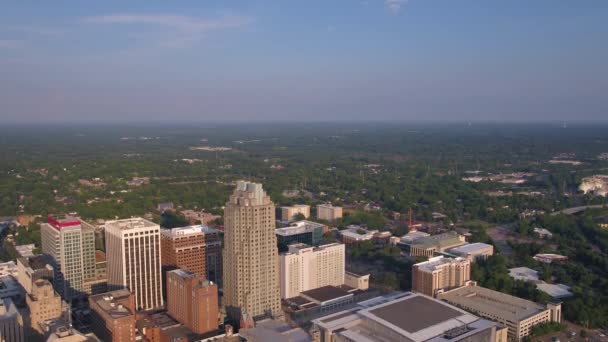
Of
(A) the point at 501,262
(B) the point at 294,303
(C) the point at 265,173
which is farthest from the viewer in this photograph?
(C) the point at 265,173

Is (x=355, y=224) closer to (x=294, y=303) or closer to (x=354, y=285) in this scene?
(x=354, y=285)

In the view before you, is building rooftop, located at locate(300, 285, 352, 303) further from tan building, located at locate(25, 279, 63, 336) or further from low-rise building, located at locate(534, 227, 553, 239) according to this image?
low-rise building, located at locate(534, 227, 553, 239)

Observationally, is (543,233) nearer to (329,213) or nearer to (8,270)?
(329,213)

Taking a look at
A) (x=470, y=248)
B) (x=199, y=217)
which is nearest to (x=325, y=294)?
(x=470, y=248)

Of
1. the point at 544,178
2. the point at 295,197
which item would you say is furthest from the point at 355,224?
the point at 544,178

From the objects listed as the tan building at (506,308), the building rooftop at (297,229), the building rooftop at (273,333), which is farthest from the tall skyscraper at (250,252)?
the building rooftop at (297,229)

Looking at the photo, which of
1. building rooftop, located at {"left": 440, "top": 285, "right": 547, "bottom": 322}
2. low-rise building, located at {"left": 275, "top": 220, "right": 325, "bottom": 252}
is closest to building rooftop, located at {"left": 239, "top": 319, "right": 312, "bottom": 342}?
building rooftop, located at {"left": 440, "top": 285, "right": 547, "bottom": 322}
